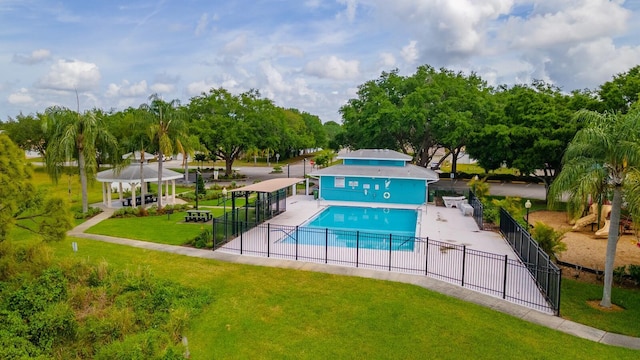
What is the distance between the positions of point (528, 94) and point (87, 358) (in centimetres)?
3444

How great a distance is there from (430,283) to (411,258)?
3377 mm

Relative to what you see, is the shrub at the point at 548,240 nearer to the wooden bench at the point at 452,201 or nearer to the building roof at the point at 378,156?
the wooden bench at the point at 452,201

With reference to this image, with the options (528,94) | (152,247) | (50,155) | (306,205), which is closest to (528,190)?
(528,94)

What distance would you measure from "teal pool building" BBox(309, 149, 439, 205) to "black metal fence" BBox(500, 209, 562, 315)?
1168 centimetres

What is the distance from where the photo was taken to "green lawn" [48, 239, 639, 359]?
10.4 metres

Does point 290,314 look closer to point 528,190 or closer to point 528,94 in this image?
point 528,94

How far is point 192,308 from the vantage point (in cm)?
1273

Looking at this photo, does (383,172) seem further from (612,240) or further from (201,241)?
(612,240)

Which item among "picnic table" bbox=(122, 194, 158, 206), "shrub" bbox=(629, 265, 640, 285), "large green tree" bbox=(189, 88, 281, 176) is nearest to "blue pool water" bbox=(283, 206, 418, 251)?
"shrub" bbox=(629, 265, 640, 285)

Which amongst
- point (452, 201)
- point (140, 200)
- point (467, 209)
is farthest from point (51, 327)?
point (452, 201)

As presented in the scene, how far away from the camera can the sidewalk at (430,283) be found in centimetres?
1135

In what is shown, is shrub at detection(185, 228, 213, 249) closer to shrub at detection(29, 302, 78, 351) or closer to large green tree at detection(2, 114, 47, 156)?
shrub at detection(29, 302, 78, 351)

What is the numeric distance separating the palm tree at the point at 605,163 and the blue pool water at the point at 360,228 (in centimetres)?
811

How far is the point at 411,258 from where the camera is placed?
1828 centimetres
